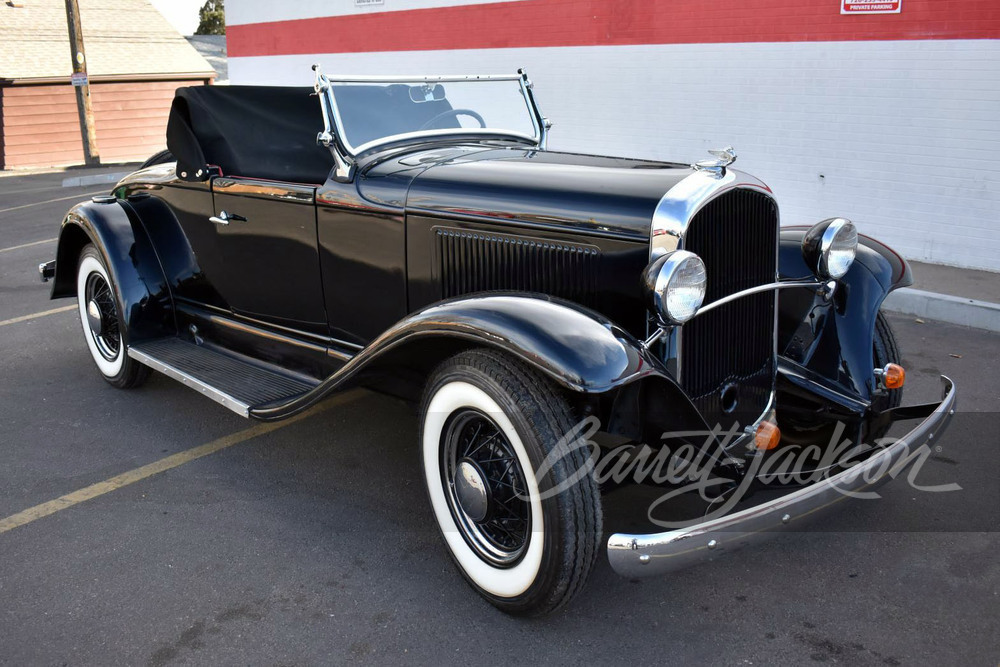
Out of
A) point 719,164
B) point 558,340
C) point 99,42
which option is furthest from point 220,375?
point 99,42

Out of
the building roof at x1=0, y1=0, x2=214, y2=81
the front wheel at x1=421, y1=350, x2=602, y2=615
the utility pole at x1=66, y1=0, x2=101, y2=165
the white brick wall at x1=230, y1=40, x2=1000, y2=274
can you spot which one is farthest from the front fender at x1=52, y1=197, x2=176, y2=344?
the building roof at x1=0, y1=0, x2=214, y2=81

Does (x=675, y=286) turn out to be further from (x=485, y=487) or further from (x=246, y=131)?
(x=246, y=131)

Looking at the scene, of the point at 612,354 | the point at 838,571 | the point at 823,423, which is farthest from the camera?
the point at 823,423

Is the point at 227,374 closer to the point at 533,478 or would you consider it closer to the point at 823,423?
the point at 533,478

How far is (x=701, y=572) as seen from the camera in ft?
9.66

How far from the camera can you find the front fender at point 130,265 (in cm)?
443

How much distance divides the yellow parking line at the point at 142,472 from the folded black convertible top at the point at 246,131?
125 centimetres

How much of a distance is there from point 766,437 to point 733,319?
1.49 ft

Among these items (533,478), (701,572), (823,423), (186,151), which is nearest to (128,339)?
(186,151)

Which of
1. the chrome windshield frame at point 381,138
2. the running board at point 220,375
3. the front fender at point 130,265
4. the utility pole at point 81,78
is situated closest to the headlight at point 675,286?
the chrome windshield frame at point 381,138

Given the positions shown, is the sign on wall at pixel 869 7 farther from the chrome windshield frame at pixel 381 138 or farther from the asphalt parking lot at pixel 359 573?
the chrome windshield frame at pixel 381 138

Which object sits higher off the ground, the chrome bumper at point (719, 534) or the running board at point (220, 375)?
the chrome bumper at point (719, 534)

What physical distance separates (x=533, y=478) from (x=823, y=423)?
140cm

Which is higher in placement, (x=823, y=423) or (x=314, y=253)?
(x=314, y=253)
